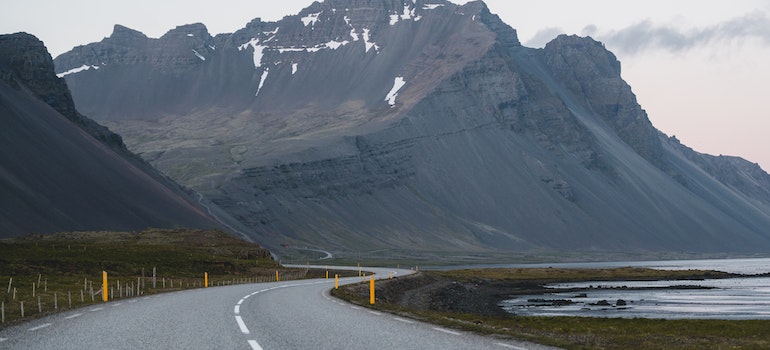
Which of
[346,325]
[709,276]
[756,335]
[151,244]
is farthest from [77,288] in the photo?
[709,276]

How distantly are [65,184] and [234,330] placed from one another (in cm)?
13907

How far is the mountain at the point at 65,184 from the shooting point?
13675 cm

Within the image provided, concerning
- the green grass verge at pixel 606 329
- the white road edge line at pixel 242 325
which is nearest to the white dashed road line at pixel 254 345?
the white road edge line at pixel 242 325

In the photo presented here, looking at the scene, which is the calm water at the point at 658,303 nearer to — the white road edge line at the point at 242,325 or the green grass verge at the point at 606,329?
the green grass verge at the point at 606,329

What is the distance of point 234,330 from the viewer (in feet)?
82.5

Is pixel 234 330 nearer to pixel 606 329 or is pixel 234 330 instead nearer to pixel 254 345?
pixel 254 345

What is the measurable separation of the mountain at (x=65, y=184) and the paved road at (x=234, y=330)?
99.0m

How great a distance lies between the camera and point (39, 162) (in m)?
156

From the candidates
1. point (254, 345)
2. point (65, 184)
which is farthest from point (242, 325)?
point (65, 184)

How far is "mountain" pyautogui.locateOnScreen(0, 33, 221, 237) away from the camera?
449ft

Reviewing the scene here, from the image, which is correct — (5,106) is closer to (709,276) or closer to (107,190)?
(107,190)

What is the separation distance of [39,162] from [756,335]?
142 m

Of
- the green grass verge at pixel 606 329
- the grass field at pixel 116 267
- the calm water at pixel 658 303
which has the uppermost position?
the grass field at pixel 116 267

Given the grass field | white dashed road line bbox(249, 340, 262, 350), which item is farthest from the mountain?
white dashed road line bbox(249, 340, 262, 350)
